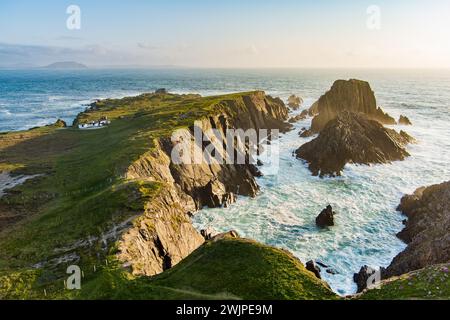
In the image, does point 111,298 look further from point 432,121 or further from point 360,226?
point 432,121

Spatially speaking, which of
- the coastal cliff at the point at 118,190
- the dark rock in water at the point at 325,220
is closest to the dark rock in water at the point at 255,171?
the coastal cliff at the point at 118,190

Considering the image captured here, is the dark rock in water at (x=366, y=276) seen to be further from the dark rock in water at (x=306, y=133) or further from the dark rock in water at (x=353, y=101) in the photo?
the dark rock in water at (x=353, y=101)

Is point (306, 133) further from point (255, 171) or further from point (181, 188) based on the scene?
point (181, 188)

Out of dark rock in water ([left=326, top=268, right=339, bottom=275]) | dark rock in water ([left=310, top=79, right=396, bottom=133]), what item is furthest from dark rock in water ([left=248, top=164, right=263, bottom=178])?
dark rock in water ([left=310, top=79, right=396, bottom=133])

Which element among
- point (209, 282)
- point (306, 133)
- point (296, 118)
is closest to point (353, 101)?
point (296, 118)

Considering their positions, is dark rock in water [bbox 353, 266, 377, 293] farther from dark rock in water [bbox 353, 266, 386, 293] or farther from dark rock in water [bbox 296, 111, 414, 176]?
dark rock in water [bbox 296, 111, 414, 176]
